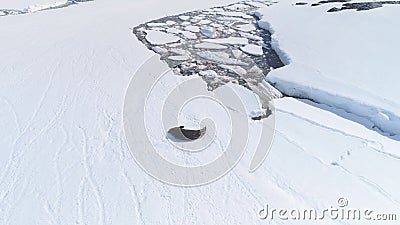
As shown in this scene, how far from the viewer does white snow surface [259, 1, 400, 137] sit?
154 inches

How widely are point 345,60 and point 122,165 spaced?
11.8ft

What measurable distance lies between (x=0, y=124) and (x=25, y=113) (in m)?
0.27

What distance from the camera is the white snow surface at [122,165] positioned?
253 centimetres

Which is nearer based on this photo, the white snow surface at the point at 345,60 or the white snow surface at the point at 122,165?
the white snow surface at the point at 122,165

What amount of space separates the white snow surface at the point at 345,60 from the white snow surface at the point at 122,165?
0.31 m

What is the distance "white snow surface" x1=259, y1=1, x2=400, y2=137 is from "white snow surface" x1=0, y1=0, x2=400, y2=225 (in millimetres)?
310

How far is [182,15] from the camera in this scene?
320 inches

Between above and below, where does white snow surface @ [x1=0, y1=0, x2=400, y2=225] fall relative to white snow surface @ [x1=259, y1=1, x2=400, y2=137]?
above

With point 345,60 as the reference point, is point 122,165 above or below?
above

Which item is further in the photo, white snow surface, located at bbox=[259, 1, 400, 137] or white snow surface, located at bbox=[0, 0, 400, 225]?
white snow surface, located at bbox=[259, 1, 400, 137]

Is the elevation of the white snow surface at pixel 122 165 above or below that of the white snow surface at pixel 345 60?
above

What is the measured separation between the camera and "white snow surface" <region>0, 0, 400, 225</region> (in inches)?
99.7

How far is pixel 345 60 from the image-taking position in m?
4.96

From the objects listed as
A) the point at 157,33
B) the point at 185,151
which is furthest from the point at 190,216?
the point at 157,33
